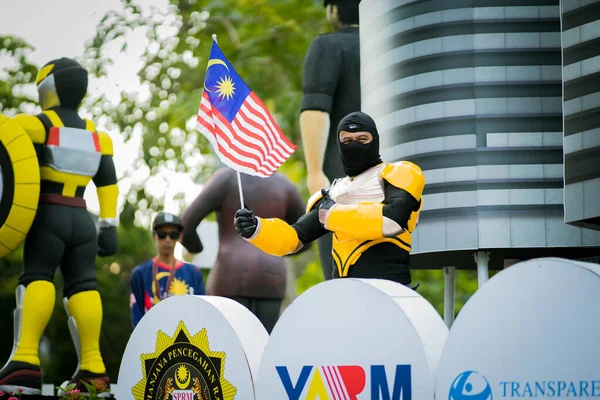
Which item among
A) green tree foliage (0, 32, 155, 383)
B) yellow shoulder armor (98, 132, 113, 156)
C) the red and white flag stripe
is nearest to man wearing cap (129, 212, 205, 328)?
yellow shoulder armor (98, 132, 113, 156)

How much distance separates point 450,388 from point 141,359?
2036 millimetres

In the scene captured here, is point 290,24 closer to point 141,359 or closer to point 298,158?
point 298,158

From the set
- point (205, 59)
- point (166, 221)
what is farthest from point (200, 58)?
point (166, 221)

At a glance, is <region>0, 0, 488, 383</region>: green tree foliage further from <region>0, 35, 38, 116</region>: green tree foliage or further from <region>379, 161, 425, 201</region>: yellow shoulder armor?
<region>379, 161, 425, 201</region>: yellow shoulder armor

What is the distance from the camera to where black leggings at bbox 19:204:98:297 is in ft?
25.5

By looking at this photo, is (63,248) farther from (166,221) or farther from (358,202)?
(358,202)

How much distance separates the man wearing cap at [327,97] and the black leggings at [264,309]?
1.92ft

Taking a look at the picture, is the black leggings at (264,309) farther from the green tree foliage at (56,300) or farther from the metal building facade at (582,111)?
the green tree foliage at (56,300)

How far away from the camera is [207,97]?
602 cm

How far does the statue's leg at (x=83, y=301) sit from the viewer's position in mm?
7902

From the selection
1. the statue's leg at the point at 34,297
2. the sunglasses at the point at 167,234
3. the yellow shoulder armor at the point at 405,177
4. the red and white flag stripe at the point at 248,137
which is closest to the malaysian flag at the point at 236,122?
the red and white flag stripe at the point at 248,137

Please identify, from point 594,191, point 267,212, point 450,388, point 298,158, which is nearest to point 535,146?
point 594,191

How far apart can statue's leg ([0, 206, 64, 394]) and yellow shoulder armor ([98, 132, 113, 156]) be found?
0.71 metres

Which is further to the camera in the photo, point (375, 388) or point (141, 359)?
point (141, 359)
